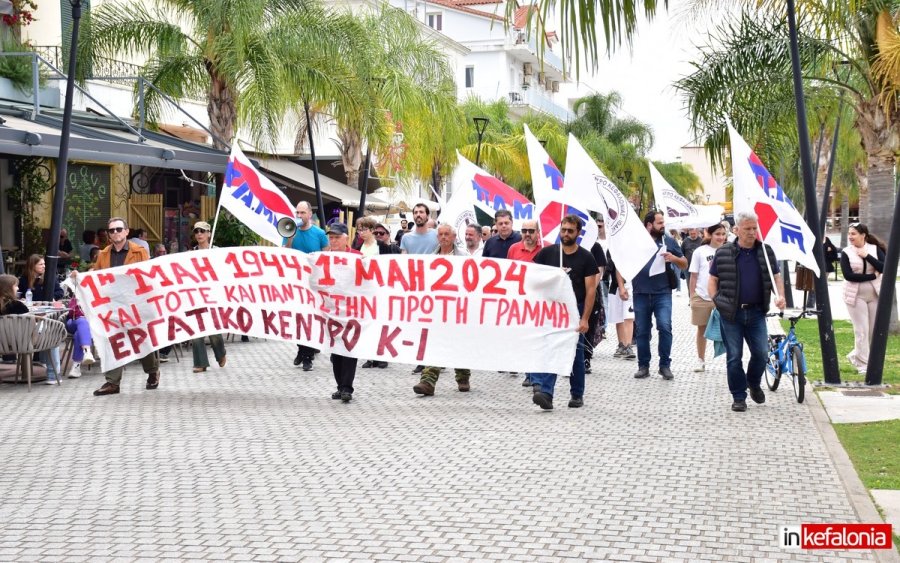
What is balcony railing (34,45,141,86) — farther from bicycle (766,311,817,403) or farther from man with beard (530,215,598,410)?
bicycle (766,311,817,403)

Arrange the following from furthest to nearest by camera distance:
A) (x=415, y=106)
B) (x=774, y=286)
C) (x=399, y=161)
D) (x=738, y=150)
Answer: (x=399, y=161) → (x=415, y=106) → (x=738, y=150) → (x=774, y=286)

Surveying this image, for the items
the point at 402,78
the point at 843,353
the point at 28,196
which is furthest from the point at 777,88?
the point at 402,78

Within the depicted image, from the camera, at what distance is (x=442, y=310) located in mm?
11641

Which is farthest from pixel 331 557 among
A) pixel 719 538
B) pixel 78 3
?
pixel 78 3

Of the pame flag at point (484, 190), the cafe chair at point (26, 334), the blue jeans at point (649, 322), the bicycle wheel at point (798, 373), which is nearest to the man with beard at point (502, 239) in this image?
the blue jeans at point (649, 322)

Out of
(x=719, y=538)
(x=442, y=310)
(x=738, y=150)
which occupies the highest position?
(x=738, y=150)

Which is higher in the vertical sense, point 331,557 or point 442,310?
point 442,310

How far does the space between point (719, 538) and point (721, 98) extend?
12625 mm

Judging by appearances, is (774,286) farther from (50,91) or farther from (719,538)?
(50,91)

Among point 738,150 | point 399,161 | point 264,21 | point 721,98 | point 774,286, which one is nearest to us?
point 774,286

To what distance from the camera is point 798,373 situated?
Answer: 11.4 m

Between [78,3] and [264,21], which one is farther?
[264,21]

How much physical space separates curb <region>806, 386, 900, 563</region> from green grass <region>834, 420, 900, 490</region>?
0.23 feet

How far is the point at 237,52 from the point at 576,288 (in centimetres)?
1121
